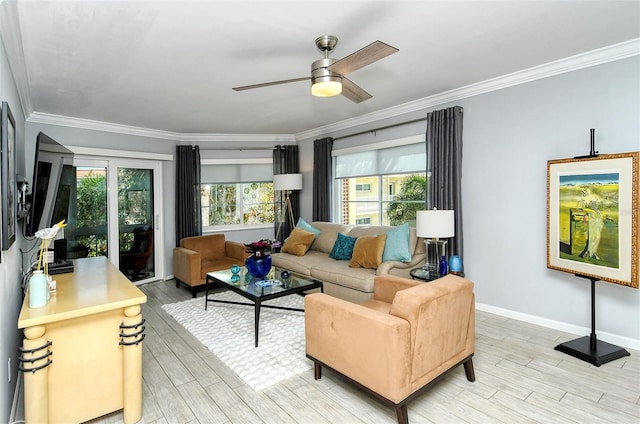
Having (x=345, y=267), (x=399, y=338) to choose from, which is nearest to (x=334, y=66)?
(x=399, y=338)

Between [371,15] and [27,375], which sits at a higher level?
[371,15]

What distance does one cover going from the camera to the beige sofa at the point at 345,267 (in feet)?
12.9

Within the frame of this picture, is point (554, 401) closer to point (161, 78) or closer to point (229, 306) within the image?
point (229, 306)

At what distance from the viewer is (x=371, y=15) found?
2.32 meters

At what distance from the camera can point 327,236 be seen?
210 inches

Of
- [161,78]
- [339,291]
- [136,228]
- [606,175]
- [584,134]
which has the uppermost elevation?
[161,78]

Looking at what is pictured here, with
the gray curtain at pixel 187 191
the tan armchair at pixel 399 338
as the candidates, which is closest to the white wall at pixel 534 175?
the tan armchair at pixel 399 338

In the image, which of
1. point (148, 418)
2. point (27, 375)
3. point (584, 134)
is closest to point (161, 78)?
point (27, 375)

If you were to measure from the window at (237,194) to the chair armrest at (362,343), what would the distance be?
4.39 m

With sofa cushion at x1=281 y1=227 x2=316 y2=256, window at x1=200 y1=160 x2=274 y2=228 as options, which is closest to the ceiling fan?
sofa cushion at x1=281 y1=227 x2=316 y2=256

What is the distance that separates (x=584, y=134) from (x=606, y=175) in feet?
1.90

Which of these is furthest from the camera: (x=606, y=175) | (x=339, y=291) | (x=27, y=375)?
(x=339, y=291)

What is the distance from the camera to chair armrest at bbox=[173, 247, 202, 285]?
4707 millimetres

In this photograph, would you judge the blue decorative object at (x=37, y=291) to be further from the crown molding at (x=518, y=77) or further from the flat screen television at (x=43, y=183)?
the crown molding at (x=518, y=77)
